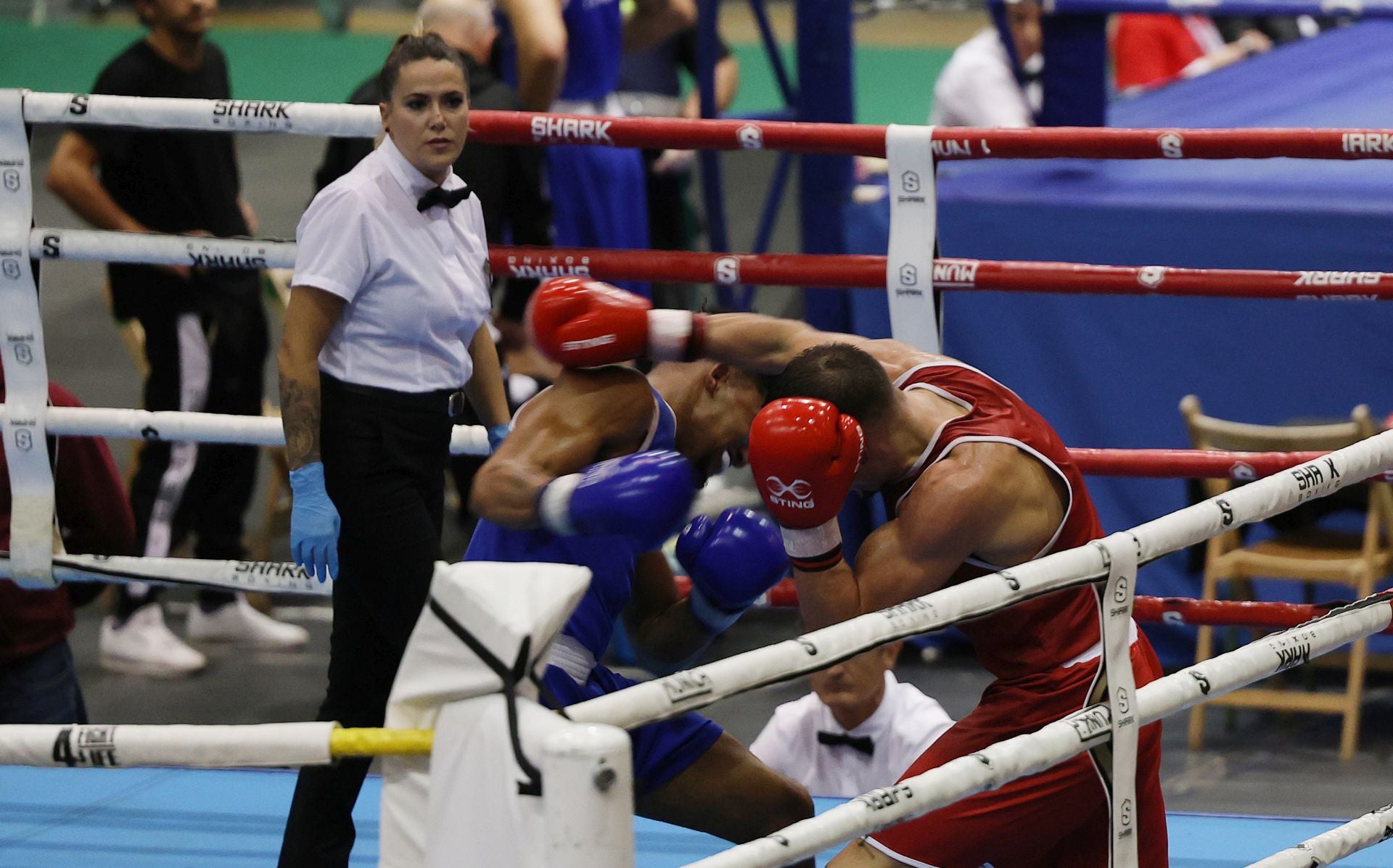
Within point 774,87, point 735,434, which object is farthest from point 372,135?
point 774,87

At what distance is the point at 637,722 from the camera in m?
1.77

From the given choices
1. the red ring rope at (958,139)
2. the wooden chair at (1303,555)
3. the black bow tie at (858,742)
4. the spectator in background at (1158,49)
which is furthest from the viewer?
the spectator in background at (1158,49)

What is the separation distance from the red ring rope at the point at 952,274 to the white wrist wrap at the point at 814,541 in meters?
0.89

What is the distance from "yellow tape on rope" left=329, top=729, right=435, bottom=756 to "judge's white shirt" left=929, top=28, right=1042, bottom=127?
5.35 m

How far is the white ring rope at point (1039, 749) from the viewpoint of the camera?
1857 millimetres

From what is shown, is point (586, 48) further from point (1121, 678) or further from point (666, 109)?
point (1121, 678)

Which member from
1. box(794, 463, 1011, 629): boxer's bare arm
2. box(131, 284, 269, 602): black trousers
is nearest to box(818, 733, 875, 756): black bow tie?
box(794, 463, 1011, 629): boxer's bare arm

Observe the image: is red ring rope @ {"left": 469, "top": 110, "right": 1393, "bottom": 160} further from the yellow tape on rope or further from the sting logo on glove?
the yellow tape on rope

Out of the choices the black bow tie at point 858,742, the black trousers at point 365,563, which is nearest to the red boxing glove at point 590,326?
the black trousers at point 365,563

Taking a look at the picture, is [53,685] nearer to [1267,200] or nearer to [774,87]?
[1267,200]

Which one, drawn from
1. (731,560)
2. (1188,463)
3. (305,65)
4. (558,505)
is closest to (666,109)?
(1188,463)

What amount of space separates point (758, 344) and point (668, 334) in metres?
0.17

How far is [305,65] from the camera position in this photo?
1260 cm

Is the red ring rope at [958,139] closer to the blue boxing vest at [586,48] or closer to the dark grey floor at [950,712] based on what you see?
the dark grey floor at [950,712]
